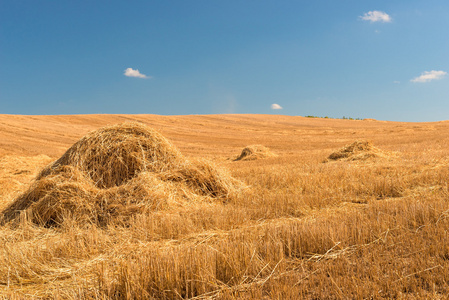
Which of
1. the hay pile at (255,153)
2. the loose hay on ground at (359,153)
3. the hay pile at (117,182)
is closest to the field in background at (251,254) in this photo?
the hay pile at (117,182)

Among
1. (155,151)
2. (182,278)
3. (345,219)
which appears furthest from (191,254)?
(155,151)

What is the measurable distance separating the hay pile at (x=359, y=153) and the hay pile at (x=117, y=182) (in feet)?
20.7

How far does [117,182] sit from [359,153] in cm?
936

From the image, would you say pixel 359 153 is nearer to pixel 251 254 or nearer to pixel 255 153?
pixel 255 153

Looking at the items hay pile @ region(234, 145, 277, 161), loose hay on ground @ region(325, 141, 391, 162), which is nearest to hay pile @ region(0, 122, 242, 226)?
loose hay on ground @ region(325, 141, 391, 162)

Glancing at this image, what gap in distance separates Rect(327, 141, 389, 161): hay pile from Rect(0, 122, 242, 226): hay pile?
20.7ft

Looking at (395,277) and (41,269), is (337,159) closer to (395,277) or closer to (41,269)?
(395,277)

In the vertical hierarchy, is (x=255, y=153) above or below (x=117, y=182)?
above

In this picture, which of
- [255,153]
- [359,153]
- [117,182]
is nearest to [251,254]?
[117,182]

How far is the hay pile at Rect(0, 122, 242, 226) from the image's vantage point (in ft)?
17.2

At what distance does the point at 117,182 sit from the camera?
20.6ft

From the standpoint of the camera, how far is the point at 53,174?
6270 mm

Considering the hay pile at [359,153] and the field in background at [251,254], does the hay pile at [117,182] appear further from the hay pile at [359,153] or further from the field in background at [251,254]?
the hay pile at [359,153]

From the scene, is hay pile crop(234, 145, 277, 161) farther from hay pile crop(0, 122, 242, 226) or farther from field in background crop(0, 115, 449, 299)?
field in background crop(0, 115, 449, 299)
